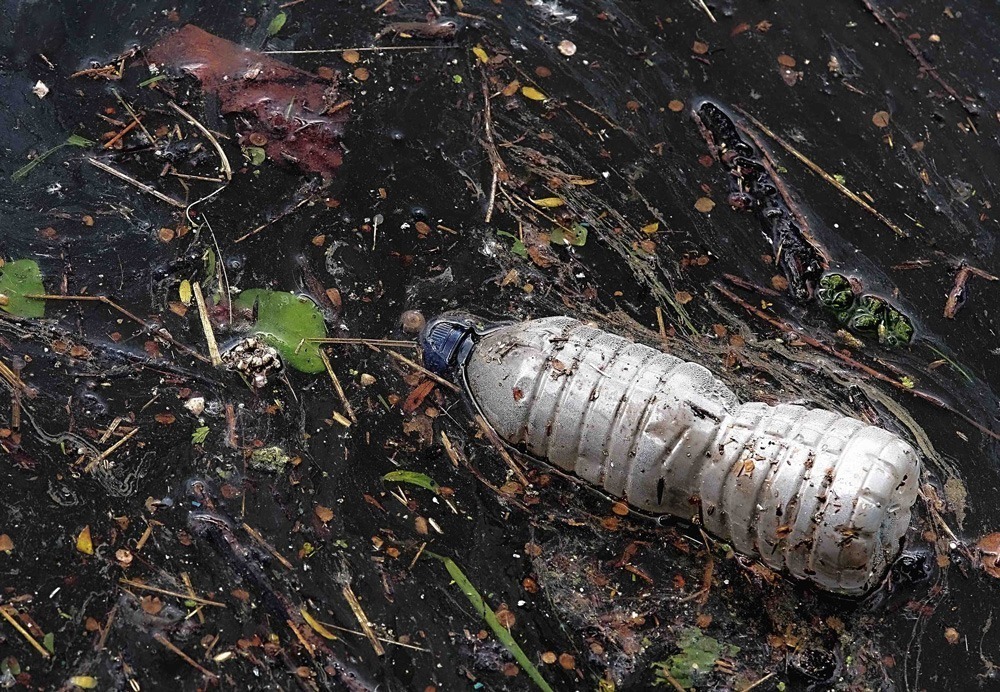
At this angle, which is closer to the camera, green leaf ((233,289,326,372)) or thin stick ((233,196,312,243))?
green leaf ((233,289,326,372))

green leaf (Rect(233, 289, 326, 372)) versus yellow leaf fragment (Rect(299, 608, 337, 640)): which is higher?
green leaf (Rect(233, 289, 326, 372))

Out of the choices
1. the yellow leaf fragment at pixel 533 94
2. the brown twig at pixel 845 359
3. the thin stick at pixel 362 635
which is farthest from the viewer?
the yellow leaf fragment at pixel 533 94

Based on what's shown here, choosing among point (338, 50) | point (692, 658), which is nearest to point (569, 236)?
point (338, 50)

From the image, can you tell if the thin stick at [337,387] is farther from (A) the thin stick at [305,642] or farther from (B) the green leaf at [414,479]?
(A) the thin stick at [305,642]

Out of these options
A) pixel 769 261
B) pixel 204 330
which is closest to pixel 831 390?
pixel 769 261

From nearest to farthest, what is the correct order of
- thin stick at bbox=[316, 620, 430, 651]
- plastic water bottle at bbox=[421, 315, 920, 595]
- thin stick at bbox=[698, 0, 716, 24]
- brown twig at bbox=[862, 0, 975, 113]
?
1. plastic water bottle at bbox=[421, 315, 920, 595]
2. thin stick at bbox=[316, 620, 430, 651]
3. brown twig at bbox=[862, 0, 975, 113]
4. thin stick at bbox=[698, 0, 716, 24]

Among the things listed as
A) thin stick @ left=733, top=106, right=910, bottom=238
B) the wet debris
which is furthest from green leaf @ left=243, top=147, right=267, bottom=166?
thin stick @ left=733, top=106, right=910, bottom=238

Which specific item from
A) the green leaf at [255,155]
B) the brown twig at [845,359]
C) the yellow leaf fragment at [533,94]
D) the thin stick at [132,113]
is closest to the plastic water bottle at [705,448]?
the brown twig at [845,359]

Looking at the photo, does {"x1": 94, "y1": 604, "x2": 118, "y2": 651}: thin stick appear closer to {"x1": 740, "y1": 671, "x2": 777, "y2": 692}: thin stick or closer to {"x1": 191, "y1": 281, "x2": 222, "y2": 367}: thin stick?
{"x1": 191, "y1": 281, "x2": 222, "y2": 367}: thin stick
